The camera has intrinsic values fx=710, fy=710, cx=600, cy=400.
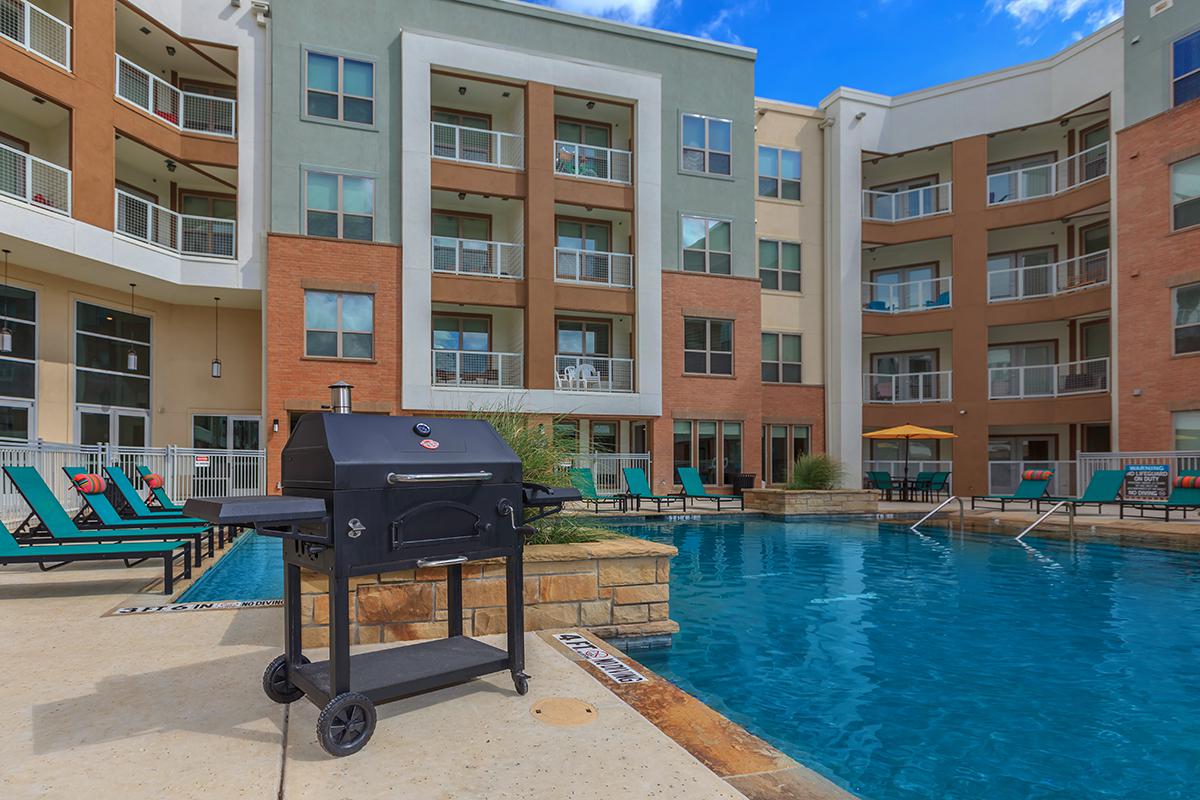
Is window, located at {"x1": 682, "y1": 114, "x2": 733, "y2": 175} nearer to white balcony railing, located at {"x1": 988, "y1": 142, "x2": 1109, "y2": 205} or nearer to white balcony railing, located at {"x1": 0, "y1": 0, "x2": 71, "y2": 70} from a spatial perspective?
white balcony railing, located at {"x1": 988, "y1": 142, "x2": 1109, "y2": 205}

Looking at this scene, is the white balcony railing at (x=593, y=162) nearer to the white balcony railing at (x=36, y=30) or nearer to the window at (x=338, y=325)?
the window at (x=338, y=325)

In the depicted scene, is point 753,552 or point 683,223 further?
point 683,223

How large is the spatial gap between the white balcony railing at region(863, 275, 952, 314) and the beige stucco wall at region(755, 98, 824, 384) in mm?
2161

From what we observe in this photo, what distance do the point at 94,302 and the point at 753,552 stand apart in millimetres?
18154

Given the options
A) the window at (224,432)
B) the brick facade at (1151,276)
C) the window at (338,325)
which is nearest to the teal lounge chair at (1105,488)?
the brick facade at (1151,276)

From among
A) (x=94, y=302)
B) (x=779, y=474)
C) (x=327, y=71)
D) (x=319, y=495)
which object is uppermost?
(x=327, y=71)

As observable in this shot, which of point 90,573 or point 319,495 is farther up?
point 319,495

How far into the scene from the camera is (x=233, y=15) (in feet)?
63.9

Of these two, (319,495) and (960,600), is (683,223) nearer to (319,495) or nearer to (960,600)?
(960,600)

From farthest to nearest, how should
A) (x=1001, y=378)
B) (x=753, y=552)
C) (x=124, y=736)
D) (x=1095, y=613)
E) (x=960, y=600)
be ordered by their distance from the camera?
(x=1001, y=378), (x=753, y=552), (x=960, y=600), (x=1095, y=613), (x=124, y=736)

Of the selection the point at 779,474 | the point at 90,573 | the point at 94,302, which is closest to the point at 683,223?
the point at 779,474

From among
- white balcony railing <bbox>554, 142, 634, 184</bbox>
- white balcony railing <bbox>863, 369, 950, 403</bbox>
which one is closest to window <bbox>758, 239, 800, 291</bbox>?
white balcony railing <bbox>863, 369, 950, 403</bbox>

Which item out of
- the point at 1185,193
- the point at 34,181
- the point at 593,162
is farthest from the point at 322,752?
the point at 1185,193

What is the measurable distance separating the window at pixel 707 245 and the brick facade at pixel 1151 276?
1158 cm
